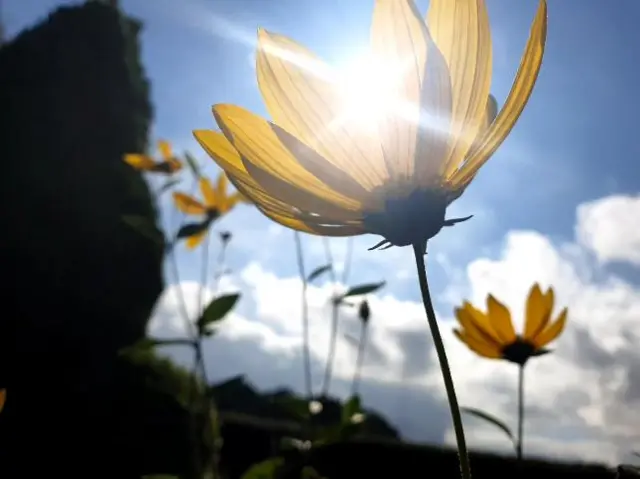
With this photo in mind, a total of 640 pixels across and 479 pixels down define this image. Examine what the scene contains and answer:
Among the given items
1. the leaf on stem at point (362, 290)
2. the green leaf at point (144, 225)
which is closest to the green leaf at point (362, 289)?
the leaf on stem at point (362, 290)

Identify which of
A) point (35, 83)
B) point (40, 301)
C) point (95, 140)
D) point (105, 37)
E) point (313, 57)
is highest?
point (105, 37)

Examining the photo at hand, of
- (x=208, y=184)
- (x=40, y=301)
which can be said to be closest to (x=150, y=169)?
(x=208, y=184)

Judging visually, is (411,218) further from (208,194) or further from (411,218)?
(208,194)

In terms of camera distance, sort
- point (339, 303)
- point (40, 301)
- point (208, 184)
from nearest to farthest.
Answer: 1. point (339, 303)
2. point (208, 184)
3. point (40, 301)

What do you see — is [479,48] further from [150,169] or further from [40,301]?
[40,301]

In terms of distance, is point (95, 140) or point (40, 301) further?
point (95, 140)

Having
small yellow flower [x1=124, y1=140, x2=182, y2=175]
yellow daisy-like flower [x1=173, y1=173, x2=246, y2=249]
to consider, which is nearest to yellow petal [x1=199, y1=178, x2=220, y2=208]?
yellow daisy-like flower [x1=173, y1=173, x2=246, y2=249]

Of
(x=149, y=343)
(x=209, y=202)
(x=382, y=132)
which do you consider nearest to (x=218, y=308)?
(x=149, y=343)

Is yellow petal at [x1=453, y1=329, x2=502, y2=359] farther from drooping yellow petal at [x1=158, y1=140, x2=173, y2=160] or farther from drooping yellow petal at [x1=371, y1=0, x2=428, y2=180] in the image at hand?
drooping yellow petal at [x1=158, y1=140, x2=173, y2=160]
